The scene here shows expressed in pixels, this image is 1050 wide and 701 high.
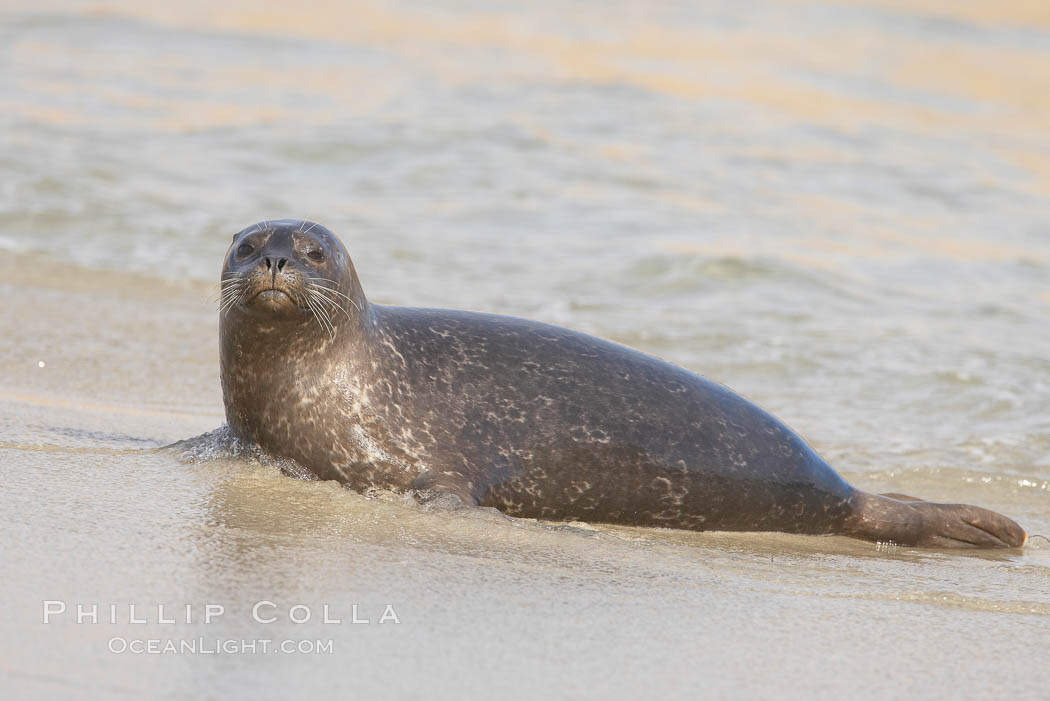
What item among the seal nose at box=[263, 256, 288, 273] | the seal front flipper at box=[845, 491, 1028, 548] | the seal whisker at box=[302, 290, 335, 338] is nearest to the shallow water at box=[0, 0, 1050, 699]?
the seal front flipper at box=[845, 491, 1028, 548]

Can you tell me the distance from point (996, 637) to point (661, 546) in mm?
1249

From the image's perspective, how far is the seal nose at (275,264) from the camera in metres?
4.77

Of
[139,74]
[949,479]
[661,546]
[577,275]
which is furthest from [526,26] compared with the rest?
[661,546]

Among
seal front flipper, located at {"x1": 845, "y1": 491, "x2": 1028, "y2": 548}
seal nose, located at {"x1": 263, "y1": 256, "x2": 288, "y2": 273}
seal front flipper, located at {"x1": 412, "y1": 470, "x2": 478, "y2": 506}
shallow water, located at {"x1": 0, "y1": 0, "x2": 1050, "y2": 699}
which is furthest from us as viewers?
seal front flipper, located at {"x1": 845, "y1": 491, "x2": 1028, "y2": 548}

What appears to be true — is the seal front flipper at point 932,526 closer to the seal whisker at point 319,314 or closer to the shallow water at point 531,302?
the shallow water at point 531,302

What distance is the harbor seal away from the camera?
16.4ft

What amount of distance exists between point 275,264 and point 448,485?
3.27 feet

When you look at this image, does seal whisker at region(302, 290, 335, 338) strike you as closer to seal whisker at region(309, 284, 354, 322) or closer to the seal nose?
seal whisker at region(309, 284, 354, 322)

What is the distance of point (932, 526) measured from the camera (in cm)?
551

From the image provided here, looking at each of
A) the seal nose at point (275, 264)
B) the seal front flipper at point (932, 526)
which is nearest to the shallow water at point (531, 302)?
the seal front flipper at point (932, 526)

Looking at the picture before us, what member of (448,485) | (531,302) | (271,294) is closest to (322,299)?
(271,294)

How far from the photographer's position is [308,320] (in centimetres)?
499

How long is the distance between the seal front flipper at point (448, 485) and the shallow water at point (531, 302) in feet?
0.69

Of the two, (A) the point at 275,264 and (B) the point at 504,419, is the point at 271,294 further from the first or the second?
(B) the point at 504,419
